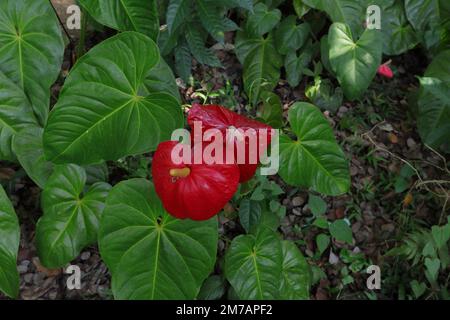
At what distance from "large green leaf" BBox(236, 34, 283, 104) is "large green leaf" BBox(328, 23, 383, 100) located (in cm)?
25

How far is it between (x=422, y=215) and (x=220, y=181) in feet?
3.29

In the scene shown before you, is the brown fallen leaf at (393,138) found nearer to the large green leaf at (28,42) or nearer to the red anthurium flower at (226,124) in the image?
the red anthurium flower at (226,124)

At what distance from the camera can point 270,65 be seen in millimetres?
1920

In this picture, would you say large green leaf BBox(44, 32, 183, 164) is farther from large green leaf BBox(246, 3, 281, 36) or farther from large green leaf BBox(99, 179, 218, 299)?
large green leaf BBox(246, 3, 281, 36)

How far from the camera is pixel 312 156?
1297 mm

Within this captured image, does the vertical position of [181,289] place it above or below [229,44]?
below

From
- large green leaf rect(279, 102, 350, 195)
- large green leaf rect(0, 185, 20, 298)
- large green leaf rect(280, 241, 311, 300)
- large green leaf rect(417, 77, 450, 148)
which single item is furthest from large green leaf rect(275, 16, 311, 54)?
large green leaf rect(0, 185, 20, 298)

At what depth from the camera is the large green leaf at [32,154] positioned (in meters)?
1.32

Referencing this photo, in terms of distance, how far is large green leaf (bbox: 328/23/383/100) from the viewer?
173 centimetres

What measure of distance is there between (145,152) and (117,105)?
126 mm
